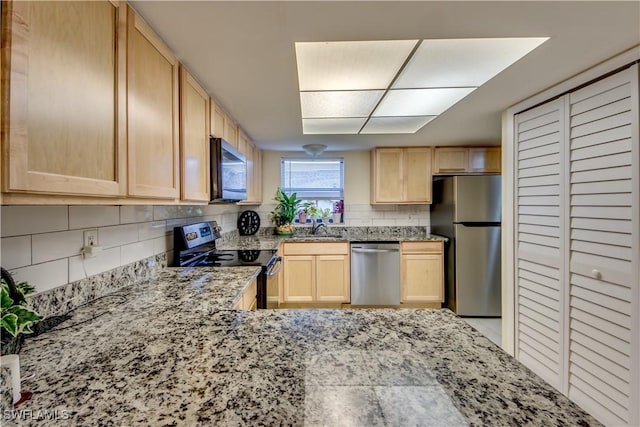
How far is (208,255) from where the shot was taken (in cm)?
227

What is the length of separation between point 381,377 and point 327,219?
330 centimetres

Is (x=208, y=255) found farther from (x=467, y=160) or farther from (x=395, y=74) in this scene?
(x=467, y=160)

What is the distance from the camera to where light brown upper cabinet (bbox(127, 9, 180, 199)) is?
3.31 feet

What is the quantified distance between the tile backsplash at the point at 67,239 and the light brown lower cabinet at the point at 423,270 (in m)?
2.73

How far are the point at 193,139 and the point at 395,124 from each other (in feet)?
6.19

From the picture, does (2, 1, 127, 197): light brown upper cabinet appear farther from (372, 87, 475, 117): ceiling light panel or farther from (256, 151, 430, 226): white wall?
(256, 151, 430, 226): white wall

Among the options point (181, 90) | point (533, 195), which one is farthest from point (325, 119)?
Result: point (533, 195)

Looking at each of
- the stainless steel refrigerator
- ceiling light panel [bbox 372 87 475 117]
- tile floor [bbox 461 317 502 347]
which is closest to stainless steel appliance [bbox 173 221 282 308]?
ceiling light panel [bbox 372 87 475 117]

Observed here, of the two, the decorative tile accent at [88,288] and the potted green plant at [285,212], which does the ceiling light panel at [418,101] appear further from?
the decorative tile accent at [88,288]

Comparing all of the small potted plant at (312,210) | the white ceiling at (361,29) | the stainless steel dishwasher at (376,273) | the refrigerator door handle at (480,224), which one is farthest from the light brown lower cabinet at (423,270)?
the white ceiling at (361,29)

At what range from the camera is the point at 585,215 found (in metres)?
1.61

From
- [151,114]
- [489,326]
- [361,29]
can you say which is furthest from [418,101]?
[489,326]

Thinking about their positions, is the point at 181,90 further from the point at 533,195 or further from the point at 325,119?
the point at 533,195

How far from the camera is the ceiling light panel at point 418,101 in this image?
193 centimetres
